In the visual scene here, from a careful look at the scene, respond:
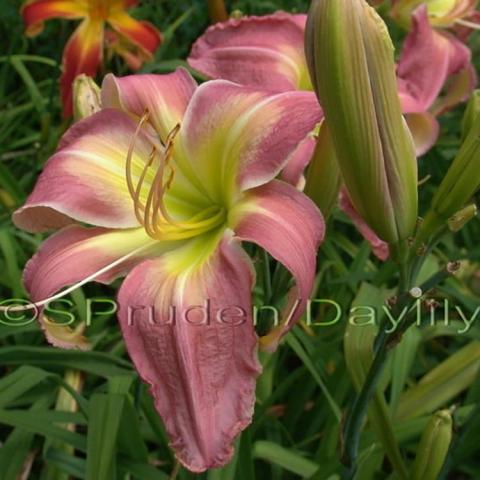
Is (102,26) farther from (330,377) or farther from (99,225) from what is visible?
(99,225)

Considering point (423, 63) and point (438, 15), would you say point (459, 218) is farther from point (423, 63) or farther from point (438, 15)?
point (438, 15)

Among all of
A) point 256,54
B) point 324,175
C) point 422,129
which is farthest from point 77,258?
point 422,129

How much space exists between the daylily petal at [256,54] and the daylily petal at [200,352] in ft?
0.91

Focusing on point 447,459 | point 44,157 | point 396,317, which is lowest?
point 44,157

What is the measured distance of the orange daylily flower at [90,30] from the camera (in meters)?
1.39

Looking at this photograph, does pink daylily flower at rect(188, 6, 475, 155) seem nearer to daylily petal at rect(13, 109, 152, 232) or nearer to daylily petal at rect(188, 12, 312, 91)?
daylily petal at rect(188, 12, 312, 91)

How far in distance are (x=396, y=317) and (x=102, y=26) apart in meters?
0.96

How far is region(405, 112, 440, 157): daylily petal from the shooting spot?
3.10ft

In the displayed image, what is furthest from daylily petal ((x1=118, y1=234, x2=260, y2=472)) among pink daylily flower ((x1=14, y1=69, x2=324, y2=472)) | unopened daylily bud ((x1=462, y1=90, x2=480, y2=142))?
unopened daylily bud ((x1=462, y1=90, x2=480, y2=142))

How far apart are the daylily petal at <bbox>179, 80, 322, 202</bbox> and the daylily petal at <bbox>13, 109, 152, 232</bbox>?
0.17 ft

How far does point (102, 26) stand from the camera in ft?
4.87

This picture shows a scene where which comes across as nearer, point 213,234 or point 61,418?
point 213,234

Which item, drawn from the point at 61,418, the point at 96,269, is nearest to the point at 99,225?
the point at 96,269

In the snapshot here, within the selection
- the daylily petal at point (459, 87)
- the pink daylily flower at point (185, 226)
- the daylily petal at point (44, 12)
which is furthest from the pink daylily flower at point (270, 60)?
the daylily petal at point (44, 12)
